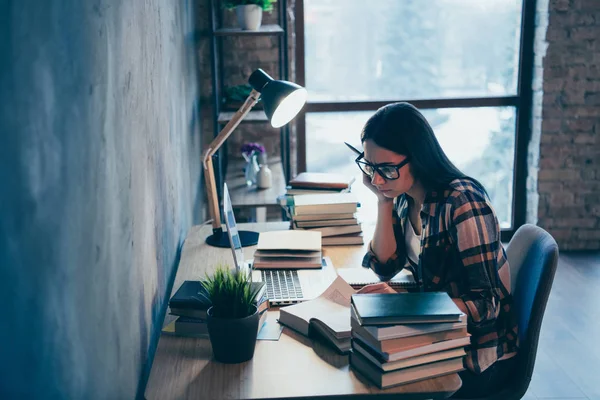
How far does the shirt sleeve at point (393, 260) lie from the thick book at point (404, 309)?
667mm

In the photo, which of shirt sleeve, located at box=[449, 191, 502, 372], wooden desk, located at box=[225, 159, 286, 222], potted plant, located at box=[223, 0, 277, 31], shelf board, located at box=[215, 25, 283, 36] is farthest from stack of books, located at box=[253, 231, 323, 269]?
potted plant, located at box=[223, 0, 277, 31]

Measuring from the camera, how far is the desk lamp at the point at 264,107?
7.79 ft

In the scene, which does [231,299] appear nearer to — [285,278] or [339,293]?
[339,293]

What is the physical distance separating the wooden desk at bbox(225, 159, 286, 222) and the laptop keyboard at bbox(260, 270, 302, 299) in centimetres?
97

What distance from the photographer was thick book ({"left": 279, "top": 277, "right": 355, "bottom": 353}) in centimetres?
169

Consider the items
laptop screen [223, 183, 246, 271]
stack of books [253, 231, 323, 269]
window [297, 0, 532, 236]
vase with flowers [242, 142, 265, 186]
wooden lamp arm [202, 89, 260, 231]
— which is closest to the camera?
laptop screen [223, 183, 246, 271]

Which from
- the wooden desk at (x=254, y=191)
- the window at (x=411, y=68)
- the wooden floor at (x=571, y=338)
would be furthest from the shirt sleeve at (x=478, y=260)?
the window at (x=411, y=68)

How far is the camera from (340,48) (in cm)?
463

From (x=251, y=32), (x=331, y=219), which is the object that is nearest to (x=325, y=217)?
(x=331, y=219)

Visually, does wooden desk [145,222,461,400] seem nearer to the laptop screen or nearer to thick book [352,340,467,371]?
thick book [352,340,467,371]

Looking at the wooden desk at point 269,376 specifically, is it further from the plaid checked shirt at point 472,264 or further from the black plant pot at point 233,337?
the plaid checked shirt at point 472,264

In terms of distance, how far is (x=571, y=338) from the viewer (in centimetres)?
354

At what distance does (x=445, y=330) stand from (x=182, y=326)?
0.69m

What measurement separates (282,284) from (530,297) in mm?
741
